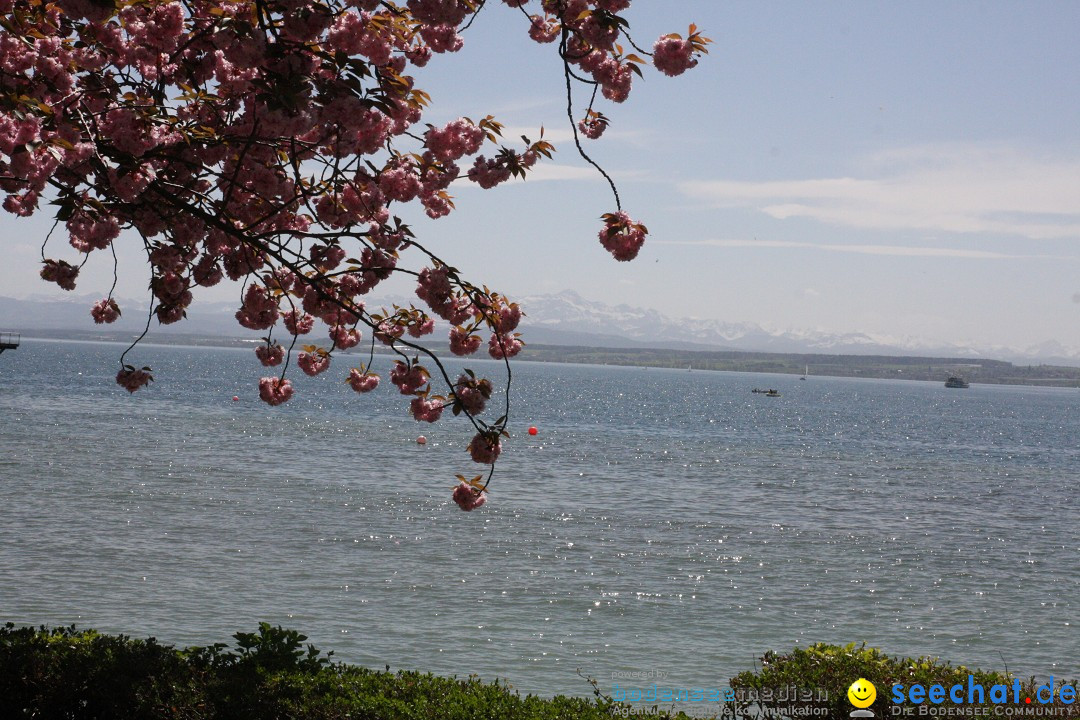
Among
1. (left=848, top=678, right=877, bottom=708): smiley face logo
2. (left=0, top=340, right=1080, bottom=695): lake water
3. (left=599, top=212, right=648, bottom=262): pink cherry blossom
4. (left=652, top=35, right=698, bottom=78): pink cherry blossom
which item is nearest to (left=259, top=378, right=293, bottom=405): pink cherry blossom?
(left=599, top=212, right=648, bottom=262): pink cherry blossom

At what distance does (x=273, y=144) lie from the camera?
7.38 m

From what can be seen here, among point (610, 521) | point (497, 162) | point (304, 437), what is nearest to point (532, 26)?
point (497, 162)

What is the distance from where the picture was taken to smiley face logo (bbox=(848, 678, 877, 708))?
25.6 ft

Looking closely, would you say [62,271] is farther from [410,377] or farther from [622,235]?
[622,235]

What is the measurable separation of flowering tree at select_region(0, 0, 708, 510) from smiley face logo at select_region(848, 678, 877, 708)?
329cm

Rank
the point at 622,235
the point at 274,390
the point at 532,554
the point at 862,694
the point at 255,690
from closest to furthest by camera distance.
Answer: the point at 622,235 < the point at 255,690 < the point at 862,694 < the point at 274,390 < the point at 532,554

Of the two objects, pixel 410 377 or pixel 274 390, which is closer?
Answer: pixel 410 377

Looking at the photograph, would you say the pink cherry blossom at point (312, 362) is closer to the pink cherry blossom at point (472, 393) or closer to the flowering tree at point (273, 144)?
the flowering tree at point (273, 144)

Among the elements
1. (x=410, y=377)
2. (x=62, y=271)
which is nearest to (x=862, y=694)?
(x=410, y=377)

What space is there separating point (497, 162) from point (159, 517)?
21621 mm

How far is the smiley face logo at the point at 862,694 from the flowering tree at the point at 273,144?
10.8 ft

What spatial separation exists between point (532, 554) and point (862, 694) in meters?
16.6

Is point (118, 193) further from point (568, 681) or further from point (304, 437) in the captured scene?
point (304, 437)

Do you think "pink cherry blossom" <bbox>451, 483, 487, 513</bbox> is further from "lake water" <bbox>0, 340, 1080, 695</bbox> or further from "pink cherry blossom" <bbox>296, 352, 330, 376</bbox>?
"lake water" <bbox>0, 340, 1080, 695</bbox>
